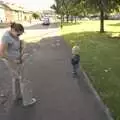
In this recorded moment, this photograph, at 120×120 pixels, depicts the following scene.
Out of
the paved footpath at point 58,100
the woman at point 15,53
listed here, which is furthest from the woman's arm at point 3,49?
the paved footpath at point 58,100

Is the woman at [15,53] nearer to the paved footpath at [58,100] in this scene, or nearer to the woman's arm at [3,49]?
the woman's arm at [3,49]

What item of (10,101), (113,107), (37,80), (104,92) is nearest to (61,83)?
(37,80)

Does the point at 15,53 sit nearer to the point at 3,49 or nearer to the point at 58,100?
the point at 3,49

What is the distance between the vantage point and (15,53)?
304 inches

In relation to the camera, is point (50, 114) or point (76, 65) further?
point (76, 65)

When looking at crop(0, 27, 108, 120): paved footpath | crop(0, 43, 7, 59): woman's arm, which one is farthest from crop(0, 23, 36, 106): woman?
crop(0, 27, 108, 120): paved footpath

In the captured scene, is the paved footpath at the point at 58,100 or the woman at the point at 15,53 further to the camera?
the woman at the point at 15,53

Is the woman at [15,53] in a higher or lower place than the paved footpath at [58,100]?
higher

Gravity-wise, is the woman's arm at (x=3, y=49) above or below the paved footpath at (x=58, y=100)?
above

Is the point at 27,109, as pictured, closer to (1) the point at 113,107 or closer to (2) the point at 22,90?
(2) the point at 22,90

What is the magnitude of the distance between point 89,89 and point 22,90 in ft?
7.18

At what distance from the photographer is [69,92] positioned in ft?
29.8

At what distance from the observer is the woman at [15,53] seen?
753cm

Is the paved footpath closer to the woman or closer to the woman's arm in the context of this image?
the woman
